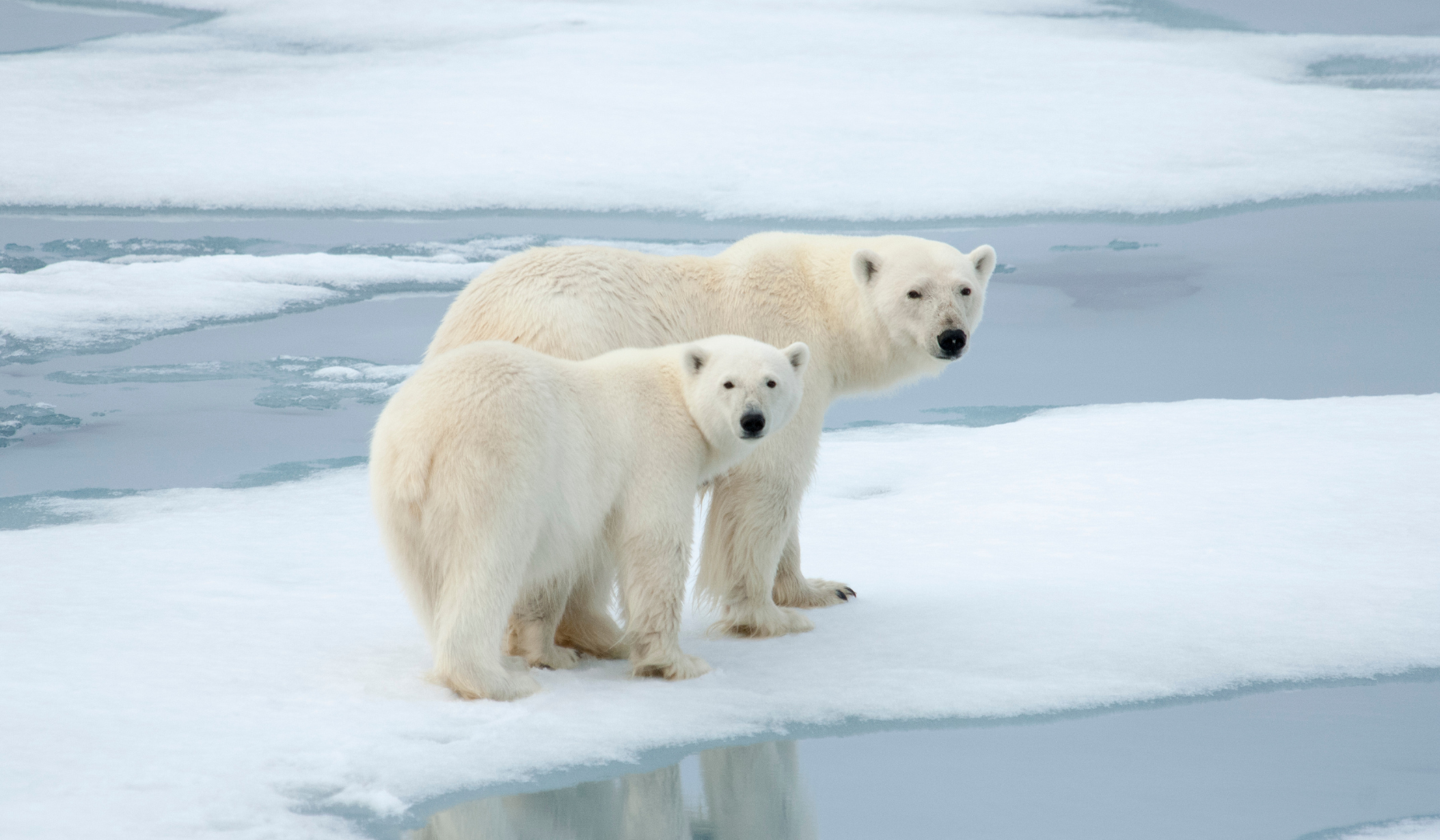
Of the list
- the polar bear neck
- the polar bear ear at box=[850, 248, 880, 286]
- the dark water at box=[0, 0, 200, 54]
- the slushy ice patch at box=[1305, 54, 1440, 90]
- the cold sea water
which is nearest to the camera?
the cold sea water

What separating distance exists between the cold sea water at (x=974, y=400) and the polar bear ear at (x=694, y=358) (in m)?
0.99

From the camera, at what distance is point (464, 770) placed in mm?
2902

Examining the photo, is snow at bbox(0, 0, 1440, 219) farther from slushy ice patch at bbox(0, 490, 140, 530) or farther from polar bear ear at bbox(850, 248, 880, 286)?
polar bear ear at bbox(850, 248, 880, 286)

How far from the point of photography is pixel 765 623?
13.8 feet

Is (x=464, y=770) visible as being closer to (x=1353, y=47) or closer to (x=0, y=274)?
(x=0, y=274)

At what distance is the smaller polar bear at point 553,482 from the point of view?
3.27m

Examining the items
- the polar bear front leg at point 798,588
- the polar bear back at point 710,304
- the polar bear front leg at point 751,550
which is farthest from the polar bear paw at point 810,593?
the polar bear back at point 710,304

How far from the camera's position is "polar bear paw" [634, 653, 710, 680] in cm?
365

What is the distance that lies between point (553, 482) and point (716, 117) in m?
9.35

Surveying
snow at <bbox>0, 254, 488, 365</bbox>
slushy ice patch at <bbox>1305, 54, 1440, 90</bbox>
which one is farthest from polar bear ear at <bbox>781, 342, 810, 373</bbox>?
slushy ice patch at <bbox>1305, 54, 1440, 90</bbox>

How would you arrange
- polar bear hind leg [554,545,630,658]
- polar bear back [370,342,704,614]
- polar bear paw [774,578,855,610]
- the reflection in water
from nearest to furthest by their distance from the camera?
1. the reflection in water
2. polar bear back [370,342,704,614]
3. polar bear hind leg [554,545,630,658]
4. polar bear paw [774,578,855,610]

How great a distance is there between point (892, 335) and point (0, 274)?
6.51m

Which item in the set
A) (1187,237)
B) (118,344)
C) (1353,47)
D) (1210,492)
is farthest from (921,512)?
(1353,47)

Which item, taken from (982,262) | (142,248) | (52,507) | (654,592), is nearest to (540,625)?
(654,592)
